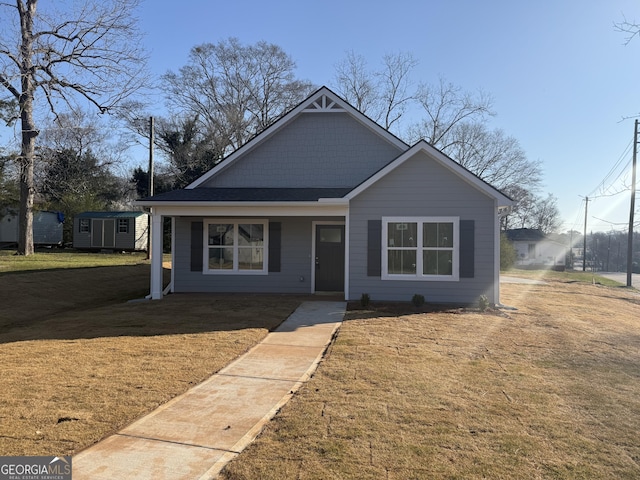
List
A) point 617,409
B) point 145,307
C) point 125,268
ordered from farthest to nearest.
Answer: point 125,268 → point 145,307 → point 617,409

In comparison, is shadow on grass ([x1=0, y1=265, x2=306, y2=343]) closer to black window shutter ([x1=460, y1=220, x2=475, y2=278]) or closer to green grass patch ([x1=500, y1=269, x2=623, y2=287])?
black window shutter ([x1=460, y1=220, x2=475, y2=278])

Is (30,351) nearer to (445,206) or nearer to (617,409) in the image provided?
(617,409)

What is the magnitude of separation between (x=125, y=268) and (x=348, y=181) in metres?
11.4

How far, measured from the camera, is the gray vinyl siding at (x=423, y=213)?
35.7ft

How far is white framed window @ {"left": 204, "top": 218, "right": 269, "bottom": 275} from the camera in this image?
1279cm

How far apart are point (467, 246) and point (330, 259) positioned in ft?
13.0

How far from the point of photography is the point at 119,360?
5.90 m

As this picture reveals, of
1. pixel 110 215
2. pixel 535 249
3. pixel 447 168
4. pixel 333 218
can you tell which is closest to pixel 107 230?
pixel 110 215

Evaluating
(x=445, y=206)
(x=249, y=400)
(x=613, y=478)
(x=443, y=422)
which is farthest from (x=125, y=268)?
(x=613, y=478)

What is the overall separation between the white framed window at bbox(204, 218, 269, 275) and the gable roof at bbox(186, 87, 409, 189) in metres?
1.74

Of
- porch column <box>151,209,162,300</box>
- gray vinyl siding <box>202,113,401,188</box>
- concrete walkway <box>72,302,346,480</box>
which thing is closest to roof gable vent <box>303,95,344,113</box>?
gray vinyl siding <box>202,113,401,188</box>

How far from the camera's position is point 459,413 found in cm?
418

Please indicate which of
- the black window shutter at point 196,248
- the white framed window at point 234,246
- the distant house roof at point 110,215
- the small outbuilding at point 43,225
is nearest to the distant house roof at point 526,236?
the distant house roof at point 110,215

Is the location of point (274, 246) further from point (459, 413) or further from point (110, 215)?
point (110, 215)
